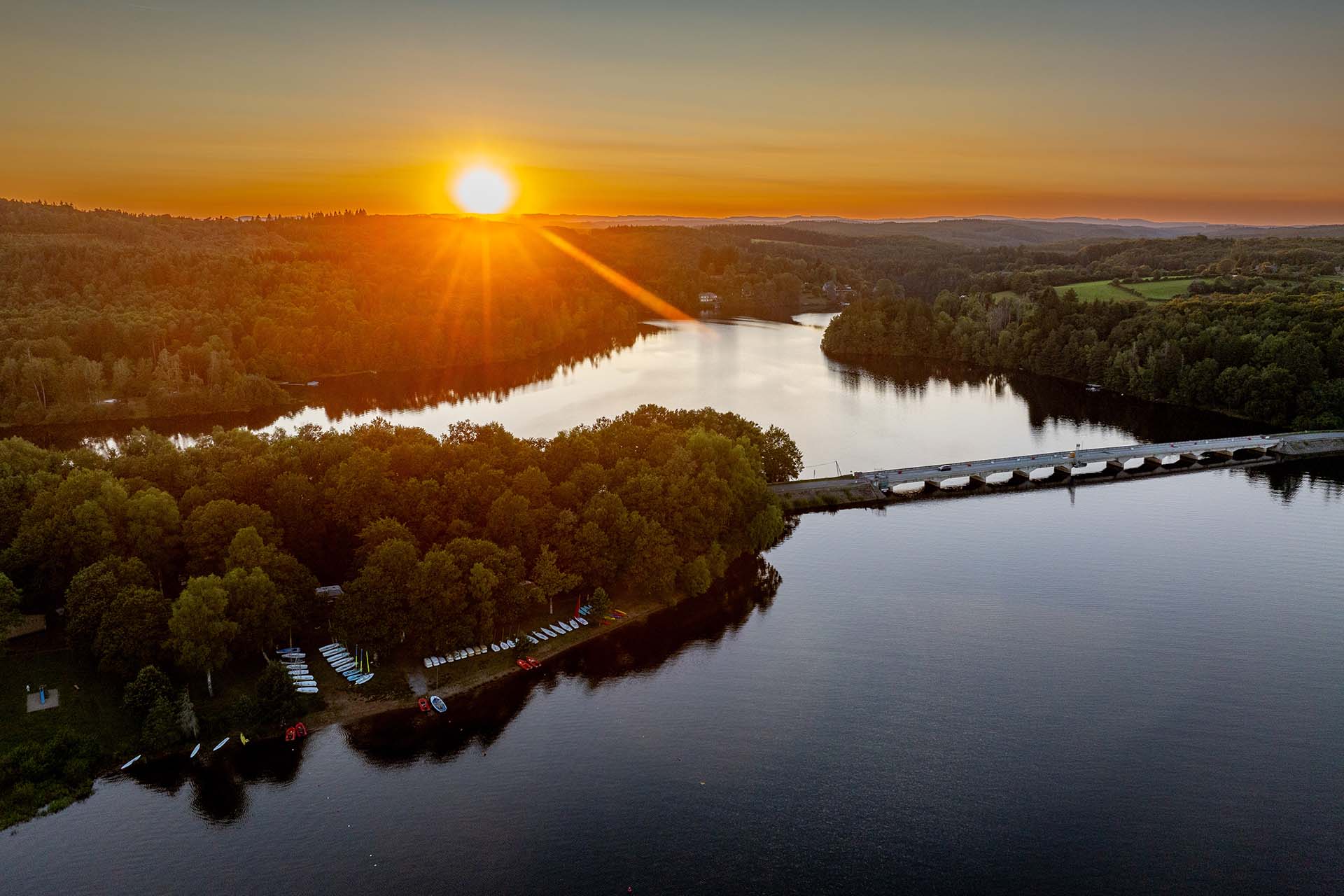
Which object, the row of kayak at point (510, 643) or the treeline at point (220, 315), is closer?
the row of kayak at point (510, 643)

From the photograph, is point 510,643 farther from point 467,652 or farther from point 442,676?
point 442,676

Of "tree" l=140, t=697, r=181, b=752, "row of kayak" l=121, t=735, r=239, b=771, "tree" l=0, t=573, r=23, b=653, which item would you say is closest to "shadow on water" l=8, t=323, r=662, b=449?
"tree" l=0, t=573, r=23, b=653

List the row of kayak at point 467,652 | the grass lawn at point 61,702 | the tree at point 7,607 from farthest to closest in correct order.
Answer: the row of kayak at point 467,652 → the tree at point 7,607 → the grass lawn at point 61,702

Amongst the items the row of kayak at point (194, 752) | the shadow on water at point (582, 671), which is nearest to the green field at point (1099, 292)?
the shadow on water at point (582, 671)

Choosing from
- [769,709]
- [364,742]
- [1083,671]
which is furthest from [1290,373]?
[364,742]

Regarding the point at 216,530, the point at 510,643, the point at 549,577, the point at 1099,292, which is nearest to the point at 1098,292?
the point at 1099,292

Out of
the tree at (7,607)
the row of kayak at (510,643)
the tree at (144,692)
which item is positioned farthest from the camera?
the row of kayak at (510,643)

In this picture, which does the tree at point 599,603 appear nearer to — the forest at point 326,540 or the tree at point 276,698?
the forest at point 326,540
